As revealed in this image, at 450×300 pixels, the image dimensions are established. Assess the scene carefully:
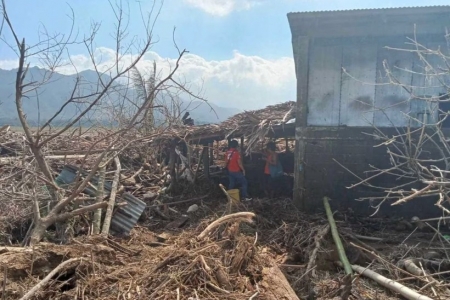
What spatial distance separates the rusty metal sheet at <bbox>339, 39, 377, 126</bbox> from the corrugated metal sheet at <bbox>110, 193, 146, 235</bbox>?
17.0 feet

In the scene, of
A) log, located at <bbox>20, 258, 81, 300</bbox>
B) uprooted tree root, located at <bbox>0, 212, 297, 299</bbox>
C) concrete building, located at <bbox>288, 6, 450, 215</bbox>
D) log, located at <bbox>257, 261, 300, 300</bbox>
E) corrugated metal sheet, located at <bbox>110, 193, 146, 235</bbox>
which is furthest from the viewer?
concrete building, located at <bbox>288, 6, 450, 215</bbox>

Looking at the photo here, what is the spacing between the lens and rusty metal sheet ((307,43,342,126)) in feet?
29.4

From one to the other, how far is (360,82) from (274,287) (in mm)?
6303

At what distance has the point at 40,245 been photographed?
4.50 metres

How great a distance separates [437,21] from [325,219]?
4926mm

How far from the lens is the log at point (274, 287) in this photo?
12.4 feet

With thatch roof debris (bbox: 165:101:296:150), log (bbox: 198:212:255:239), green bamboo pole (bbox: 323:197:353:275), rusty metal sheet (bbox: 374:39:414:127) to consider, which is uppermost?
rusty metal sheet (bbox: 374:39:414:127)

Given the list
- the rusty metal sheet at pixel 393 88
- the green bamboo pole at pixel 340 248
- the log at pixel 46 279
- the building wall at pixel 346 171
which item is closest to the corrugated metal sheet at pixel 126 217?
the log at pixel 46 279

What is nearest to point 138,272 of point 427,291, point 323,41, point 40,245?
point 40,245

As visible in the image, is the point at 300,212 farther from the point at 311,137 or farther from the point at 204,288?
the point at 204,288

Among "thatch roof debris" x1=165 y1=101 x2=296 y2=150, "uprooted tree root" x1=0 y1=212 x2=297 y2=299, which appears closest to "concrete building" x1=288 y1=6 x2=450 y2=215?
"thatch roof debris" x1=165 y1=101 x2=296 y2=150

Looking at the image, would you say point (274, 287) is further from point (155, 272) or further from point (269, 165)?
point (269, 165)

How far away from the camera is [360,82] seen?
8.87 m

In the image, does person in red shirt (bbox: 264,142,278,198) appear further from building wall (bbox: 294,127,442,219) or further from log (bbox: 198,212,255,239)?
log (bbox: 198,212,255,239)
